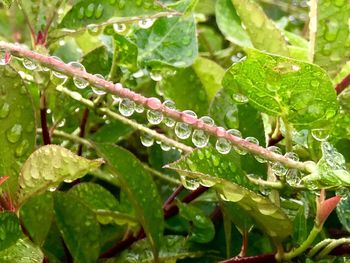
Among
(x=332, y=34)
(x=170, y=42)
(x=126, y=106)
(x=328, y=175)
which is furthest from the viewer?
(x=170, y=42)

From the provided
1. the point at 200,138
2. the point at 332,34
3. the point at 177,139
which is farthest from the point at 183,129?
the point at 332,34

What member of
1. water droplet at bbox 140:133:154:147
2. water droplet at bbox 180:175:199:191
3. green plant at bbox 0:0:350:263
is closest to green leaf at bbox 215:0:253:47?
green plant at bbox 0:0:350:263

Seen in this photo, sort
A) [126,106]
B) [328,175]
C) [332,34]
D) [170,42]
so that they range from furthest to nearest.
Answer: [170,42] < [332,34] < [126,106] < [328,175]

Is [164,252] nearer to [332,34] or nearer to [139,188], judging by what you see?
[139,188]

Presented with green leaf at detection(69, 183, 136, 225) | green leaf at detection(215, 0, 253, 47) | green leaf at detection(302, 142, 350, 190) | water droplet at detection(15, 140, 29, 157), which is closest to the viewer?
green leaf at detection(302, 142, 350, 190)

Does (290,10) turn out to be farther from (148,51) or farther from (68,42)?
(148,51)

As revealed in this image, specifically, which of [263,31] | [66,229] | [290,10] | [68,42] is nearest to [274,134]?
[263,31]

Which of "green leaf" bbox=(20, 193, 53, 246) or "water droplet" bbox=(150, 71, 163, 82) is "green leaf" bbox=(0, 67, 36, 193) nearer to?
"green leaf" bbox=(20, 193, 53, 246)
